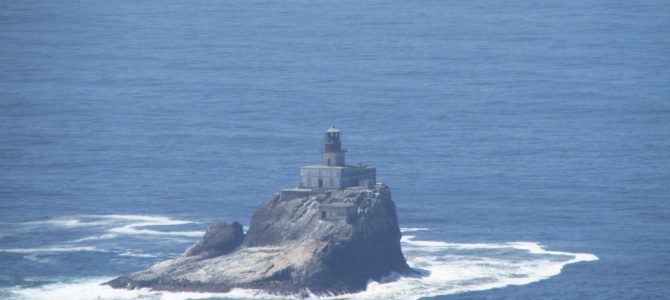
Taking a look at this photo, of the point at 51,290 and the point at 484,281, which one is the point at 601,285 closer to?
the point at 484,281

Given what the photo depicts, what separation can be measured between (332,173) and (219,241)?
463 inches

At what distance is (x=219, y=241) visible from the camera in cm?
18525

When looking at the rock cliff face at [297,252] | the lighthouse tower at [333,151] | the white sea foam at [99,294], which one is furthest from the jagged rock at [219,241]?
the lighthouse tower at [333,151]

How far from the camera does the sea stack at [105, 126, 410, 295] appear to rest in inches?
6944

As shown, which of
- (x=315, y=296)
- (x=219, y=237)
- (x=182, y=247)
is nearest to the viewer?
(x=315, y=296)

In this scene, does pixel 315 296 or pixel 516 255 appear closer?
pixel 315 296

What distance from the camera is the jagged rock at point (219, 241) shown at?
18425cm

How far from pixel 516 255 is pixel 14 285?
46503mm

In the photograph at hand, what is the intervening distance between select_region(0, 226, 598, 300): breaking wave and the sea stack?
1379 mm

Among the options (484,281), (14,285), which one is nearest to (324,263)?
(484,281)

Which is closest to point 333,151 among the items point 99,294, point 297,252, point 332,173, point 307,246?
point 332,173

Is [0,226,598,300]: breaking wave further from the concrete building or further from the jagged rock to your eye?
the concrete building

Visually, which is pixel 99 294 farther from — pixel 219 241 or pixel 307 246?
pixel 307 246

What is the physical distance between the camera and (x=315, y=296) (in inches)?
6860
